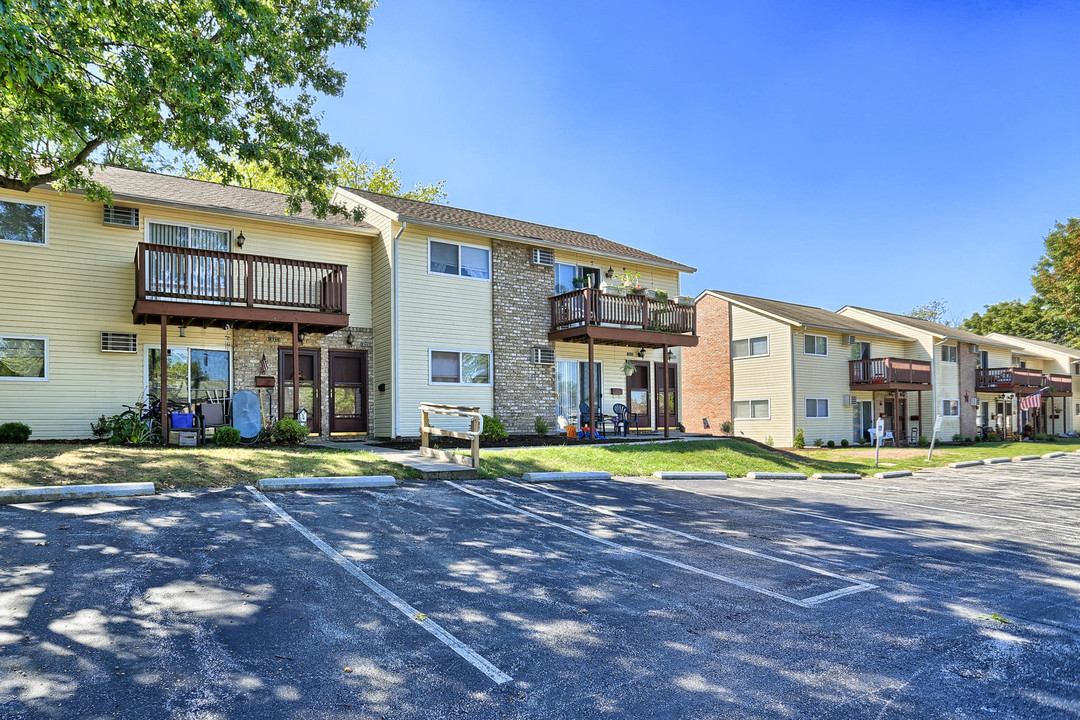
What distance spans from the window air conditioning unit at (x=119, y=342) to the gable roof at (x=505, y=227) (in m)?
6.86

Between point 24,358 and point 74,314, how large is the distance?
4.25 ft

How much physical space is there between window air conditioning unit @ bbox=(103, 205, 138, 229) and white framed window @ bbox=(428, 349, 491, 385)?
7.54 meters

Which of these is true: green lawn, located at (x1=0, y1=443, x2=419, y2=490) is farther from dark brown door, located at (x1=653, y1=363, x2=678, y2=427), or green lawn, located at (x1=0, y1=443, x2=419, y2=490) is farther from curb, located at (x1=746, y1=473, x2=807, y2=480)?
dark brown door, located at (x1=653, y1=363, x2=678, y2=427)

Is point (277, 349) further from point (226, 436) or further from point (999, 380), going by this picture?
point (999, 380)

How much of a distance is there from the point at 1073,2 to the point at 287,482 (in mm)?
20002

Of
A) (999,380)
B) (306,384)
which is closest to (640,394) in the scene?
(306,384)

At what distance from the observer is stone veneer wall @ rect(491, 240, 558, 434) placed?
18141mm

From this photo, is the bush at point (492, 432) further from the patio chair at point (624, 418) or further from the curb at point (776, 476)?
the curb at point (776, 476)

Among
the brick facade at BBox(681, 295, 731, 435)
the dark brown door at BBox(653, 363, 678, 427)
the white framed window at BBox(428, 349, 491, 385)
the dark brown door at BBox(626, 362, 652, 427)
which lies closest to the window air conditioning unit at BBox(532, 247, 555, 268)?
the white framed window at BBox(428, 349, 491, 385)

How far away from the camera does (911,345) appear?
1331 inches

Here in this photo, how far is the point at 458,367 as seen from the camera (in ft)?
57.3

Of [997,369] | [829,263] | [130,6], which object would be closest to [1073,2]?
[130,6]

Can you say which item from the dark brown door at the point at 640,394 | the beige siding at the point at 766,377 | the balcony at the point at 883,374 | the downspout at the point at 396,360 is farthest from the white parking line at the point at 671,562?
the balcony at the point at 883,374

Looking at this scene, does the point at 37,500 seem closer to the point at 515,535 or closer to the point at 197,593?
the point at 197,593
